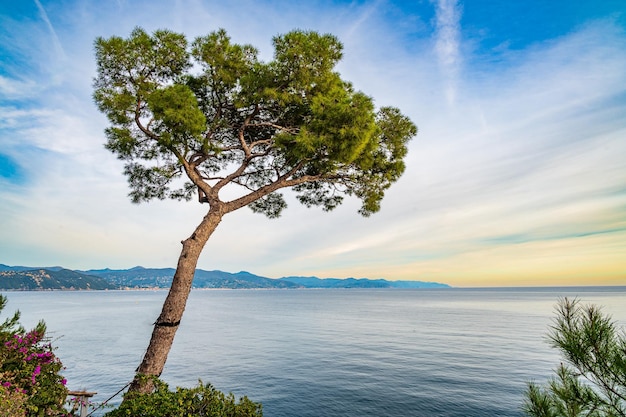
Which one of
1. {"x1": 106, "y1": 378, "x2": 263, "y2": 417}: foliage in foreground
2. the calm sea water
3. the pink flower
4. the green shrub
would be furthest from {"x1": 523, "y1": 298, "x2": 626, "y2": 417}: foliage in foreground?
the calm sea water

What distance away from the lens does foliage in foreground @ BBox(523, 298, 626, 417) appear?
376 centimetres

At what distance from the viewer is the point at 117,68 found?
7531mm

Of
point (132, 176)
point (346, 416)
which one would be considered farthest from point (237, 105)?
point (346, 416)

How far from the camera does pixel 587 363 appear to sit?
394cm

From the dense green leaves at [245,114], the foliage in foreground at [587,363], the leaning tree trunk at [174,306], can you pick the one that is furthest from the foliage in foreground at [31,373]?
the foliage in foreground at [587,363]

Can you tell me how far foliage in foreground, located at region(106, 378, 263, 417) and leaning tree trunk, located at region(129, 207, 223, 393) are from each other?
1325 millimetres

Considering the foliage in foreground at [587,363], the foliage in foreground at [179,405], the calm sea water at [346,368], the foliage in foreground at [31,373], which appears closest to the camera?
the foliage in foreground at [587,363]

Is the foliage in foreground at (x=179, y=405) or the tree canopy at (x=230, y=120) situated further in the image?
the tree canopy at (x=230, y=120)

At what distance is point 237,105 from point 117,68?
2.77 metres

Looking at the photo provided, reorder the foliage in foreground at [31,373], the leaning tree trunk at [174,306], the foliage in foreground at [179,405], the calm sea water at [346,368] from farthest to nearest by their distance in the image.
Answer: the calm sea water at [346,368] → the leaning tree trunk at [174,306] → the foliage in foreground at [31,373] → the foliage in foreground at [179,405]

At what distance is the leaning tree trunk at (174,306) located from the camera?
6391 mm

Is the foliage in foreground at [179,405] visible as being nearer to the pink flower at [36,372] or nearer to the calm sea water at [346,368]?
the pink flower at [36,372]

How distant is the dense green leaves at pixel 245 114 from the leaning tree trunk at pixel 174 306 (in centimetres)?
74

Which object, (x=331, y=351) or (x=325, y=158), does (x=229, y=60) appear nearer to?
(x=325, y=158)
